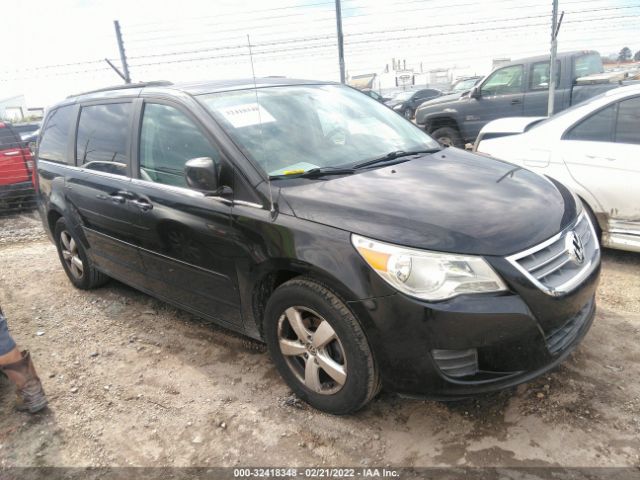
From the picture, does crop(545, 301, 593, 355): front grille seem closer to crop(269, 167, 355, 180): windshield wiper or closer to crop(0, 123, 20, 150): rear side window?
crop(269, 167, 355, 180): windshield wiper

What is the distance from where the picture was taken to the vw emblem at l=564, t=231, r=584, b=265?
8.08 feet

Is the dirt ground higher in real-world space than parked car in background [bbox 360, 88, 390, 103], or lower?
lower

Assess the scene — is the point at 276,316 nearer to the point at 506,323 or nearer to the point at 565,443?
the point at 506,323

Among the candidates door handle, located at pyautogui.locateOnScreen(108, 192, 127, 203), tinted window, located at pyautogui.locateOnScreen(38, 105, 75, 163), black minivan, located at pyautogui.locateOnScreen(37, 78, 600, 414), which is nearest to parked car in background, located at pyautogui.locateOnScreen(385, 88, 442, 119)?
tinted window, located at pyautogui.locateOnScreen(38, 105, 75, 163)

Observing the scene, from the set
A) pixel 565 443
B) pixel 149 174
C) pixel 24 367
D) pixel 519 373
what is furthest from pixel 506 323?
pixel 24 367

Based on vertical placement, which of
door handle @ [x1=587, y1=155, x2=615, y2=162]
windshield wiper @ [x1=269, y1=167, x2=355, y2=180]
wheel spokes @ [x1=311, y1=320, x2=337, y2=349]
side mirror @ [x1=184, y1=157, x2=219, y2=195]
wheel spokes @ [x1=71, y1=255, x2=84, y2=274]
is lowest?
wheel spokes @ [x1=71, y1=255, x2=84, y2=274]

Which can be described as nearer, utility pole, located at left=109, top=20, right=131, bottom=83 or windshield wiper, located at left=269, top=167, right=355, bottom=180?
windshield wiper, located at left=269, top=167, right=355, bottom=180

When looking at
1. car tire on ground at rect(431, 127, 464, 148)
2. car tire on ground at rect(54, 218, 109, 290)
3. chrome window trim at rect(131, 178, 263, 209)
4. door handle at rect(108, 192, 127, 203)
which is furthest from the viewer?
car tire on ground at rect(431, 127, 464, 148)

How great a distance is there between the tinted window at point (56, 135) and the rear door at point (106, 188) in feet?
0.83

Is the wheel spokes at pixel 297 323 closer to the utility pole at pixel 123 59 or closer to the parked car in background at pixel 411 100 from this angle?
the utility pole at pixel 123 59

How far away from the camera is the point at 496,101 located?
8.87 m

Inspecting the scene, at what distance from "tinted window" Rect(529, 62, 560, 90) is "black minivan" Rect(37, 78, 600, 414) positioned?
223 inches

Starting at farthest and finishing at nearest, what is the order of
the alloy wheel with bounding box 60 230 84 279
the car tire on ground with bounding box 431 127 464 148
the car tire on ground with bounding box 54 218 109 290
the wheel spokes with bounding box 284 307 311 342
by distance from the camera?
the car tire on ground with bounding box 431 127 464 148, the alloy wheel with bounding box 60 230 84 279, the car tire on ground with bounding box 54 218 109 290, the wheel spokes with bounding box 284 307 311 342

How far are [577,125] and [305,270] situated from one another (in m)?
Result: 3.30
